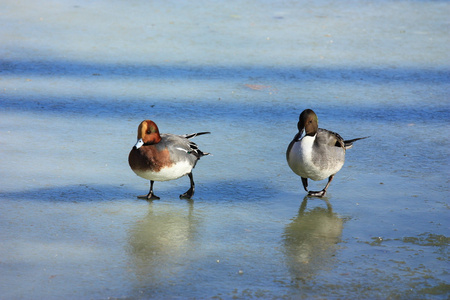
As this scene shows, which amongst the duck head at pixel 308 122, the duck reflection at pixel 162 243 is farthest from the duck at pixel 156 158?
the duck head at pixel 308 122

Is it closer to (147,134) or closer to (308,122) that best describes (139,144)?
(147,134)

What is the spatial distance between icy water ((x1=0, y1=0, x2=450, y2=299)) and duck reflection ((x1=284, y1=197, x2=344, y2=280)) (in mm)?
14

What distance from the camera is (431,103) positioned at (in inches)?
251

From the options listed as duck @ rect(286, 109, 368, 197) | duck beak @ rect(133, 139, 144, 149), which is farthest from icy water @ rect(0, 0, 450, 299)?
duck beak @ rect(133, 139, 144, 149)

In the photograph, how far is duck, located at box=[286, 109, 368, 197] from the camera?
4.45 m

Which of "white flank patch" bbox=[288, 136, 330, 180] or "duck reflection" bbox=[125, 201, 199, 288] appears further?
"white flank patch" bbox=[288, 136, 330, 180]

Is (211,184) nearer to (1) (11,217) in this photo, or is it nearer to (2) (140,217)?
(2) (140,217)

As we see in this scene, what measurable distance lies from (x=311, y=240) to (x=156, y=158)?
118cm

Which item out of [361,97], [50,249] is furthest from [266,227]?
[361,97]

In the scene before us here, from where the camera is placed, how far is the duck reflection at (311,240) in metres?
3.55

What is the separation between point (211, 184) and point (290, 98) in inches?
80.7

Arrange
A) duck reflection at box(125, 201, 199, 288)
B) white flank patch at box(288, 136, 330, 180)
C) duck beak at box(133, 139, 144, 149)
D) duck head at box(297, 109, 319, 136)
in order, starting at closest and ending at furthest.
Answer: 1. duck reflection at box(125, 201, 199, 288)
2. duck beak at box(133, 139, 144, 149)
3. white flank patch at box(288, 136, 330, 180)
4. duck head at box(297, 109, 319, 136)

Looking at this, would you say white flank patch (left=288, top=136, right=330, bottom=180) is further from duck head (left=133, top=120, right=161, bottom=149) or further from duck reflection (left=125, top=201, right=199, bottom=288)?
duck head (left=133, top=120, right=161, bottom=149)

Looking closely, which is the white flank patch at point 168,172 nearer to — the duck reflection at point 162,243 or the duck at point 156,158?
the duck at point 156,158
